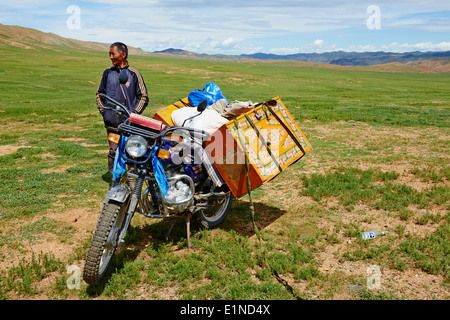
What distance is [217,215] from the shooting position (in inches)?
226

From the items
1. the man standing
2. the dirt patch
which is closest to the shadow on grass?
the man standing

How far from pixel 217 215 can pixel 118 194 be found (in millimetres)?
2262

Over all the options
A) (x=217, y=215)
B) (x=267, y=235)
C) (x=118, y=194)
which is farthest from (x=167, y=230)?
(x=118, y=194)

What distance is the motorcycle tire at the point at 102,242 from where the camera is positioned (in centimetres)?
367

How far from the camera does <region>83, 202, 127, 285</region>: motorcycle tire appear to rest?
12.0 ft

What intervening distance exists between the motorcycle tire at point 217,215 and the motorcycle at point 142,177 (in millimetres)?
672

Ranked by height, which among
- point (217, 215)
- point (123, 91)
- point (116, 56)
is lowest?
point (217, 215)

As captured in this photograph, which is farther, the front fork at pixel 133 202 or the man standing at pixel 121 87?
the man standing at pixel 121 87

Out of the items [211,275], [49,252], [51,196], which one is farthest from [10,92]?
[211,275]

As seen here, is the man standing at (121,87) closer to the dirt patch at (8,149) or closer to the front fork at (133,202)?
the front fork at (133,202)

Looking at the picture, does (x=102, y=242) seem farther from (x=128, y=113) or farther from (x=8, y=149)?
(x=8, y=149)

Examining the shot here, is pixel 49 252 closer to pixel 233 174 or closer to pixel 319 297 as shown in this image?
pixel 233 174

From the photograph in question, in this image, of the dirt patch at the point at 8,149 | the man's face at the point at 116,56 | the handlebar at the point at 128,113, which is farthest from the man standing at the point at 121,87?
the dirt patch at the point at 8,149

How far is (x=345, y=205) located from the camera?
6.51 meters
